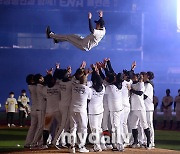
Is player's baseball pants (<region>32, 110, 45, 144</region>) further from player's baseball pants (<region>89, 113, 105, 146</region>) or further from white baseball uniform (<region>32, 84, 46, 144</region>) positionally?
player's baseball pants (<region>89, 113, 105, 146</region>)

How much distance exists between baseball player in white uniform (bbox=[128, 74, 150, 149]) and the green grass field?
158 cm

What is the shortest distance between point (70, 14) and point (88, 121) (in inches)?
444

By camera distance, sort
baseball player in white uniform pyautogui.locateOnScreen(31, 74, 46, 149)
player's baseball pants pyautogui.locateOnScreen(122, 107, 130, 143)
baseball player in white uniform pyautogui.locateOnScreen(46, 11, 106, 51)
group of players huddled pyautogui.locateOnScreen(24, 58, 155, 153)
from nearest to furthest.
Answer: baseball player in white uniform pyautogui.locateOnScreen(46, 11, 106, 51) < group of players huddled pyautogui.locateOnScreen(24, 58, 155, 153) < baseball player in white uniform pyautogui.locateOnScreen(31, 74, 46, 149) < player's baseball pants pyautogui.locateOnScreen(122, 107, 130, 143)

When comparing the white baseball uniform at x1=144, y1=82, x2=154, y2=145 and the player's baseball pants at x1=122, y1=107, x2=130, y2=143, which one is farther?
the white baseball uniform at x1=144, y1=82, x2=154, y2=145

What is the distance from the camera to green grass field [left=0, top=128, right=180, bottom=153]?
13192 millimetres

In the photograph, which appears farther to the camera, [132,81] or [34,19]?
[34,19]

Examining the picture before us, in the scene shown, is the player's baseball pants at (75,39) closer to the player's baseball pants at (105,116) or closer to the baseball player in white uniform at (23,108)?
the player's baseball pants at (105,116)

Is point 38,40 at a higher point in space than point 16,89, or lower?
higher

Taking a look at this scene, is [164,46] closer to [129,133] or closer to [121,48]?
[121,48]

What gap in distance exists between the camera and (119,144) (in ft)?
38.4

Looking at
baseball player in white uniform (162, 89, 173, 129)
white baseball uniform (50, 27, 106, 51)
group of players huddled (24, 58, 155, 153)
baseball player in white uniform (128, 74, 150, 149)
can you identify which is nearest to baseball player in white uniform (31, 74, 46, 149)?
group of players huddled (24, 58, 155, 153)

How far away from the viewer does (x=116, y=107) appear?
38.8ft

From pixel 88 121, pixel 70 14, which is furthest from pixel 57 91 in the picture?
pixel 70 14

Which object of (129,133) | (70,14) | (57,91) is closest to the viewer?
(57,91)
